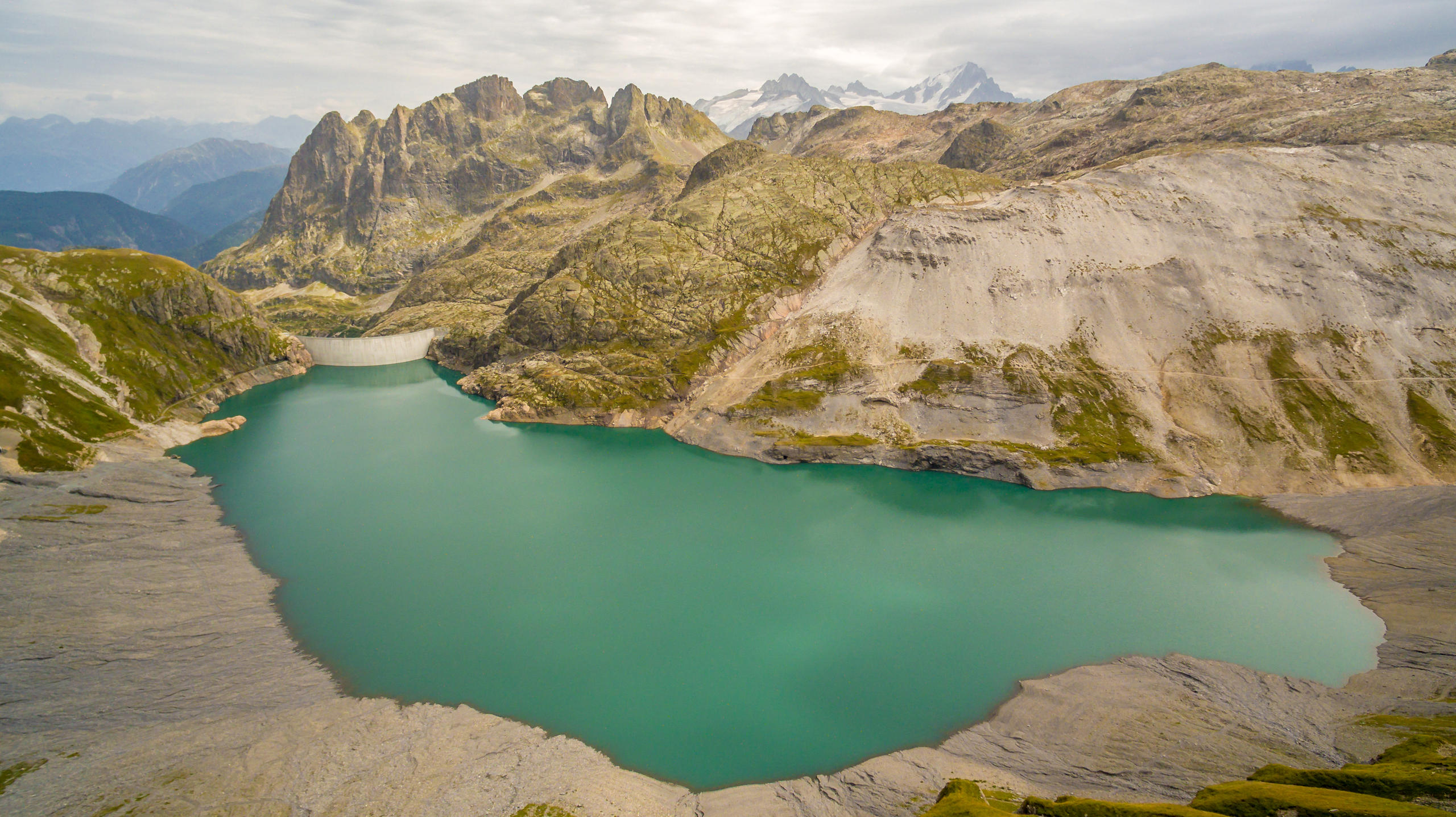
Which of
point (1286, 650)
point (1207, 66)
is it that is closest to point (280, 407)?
point (1286, 650)

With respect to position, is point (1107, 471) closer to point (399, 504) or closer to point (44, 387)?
point (399, 504)

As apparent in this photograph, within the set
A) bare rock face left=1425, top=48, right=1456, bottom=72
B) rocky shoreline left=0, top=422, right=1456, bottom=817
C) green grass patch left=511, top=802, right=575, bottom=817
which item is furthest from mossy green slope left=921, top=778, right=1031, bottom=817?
bare rock face left=1425, top=48, right=1456, bottom=72

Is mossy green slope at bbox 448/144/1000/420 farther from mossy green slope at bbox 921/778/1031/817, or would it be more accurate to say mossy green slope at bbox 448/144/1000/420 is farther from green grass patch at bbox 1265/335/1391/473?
mossy green slope at bbox 921/778/1031/817

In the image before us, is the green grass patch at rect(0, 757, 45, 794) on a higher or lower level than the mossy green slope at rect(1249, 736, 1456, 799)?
lower

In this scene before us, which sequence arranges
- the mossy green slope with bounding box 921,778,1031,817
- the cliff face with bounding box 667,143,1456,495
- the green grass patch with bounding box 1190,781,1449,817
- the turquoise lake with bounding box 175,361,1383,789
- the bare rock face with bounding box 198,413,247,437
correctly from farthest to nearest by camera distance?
the bare rock face with bounding box 198,413,247,437
the cliff face with bounding box 667,143,1456,495
the turquoise lake with bounding box 175,361,1383,789
the mossy green slope with bounding box 921,778,1031,817
the green grass patch with bounding box 1190,781,1449,817

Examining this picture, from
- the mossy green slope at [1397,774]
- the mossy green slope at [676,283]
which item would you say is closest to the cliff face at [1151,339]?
the mossy green slope at [676,283]

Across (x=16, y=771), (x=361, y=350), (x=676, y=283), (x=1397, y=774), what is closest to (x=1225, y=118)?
(x=676, y=283)

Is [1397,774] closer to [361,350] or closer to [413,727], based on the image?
[413,727]
